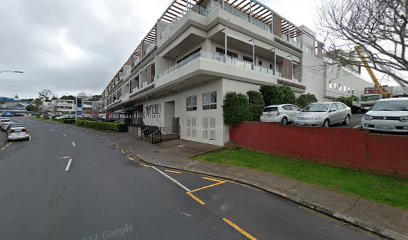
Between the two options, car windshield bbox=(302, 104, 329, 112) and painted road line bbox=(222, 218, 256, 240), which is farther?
car windshield bbox=(302, 104, 329, 112)

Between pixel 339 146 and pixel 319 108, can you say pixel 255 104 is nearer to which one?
pixel 319 108

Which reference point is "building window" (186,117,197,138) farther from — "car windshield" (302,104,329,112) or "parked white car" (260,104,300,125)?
"car windshield" (302,104,329,112)

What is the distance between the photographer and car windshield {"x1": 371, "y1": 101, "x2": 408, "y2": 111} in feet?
28.8

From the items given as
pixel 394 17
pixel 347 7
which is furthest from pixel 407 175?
pixel 347 7

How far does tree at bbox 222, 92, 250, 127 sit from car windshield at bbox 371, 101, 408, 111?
7.82 meters

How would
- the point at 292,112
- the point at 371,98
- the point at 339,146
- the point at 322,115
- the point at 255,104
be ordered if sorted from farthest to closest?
the point at 371,98
the point at 255,104
the point at 292,112
the point at 322,115
the point at 339,146

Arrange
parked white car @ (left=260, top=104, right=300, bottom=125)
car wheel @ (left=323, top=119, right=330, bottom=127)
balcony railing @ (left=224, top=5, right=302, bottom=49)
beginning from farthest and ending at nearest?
balcony railing @ (left=224, top=5, right=302, bottom=49), parked white car @ (left=260, top=104, right=300, bottom=125), car wheel @ (left=323, top=119, right=330, bottom=127)

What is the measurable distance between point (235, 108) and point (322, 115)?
5.84 metres

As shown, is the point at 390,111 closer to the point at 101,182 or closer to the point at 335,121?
Answer: the point at 335,121

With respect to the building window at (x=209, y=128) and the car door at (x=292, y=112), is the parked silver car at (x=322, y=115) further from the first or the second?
the building window at (x=209, y=128)

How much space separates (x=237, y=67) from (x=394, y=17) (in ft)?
31.2

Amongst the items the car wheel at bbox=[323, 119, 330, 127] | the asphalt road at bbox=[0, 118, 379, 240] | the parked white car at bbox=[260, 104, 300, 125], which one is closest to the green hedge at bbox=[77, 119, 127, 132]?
the asphalt road at bbox=[0, 118, 379, 240]

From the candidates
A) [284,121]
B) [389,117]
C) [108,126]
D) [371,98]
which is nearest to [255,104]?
[284,121]

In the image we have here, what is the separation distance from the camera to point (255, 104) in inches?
669
